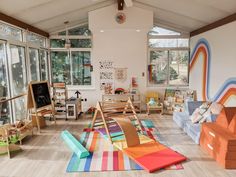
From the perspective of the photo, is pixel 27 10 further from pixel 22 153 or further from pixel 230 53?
pixel 230 53

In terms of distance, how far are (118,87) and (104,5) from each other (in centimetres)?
270

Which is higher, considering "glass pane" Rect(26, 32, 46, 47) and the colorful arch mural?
"glass pane" Rect(26, 32, 46, 47)

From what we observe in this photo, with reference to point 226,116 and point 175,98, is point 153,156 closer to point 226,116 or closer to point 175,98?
point 226,116

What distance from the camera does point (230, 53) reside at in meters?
4.43

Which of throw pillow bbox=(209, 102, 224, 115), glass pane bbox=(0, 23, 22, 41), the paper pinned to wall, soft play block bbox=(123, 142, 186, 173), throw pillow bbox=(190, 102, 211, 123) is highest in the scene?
glass pane bbox=(0, 23, 22, 41)

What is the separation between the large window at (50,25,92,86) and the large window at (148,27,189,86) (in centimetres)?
223

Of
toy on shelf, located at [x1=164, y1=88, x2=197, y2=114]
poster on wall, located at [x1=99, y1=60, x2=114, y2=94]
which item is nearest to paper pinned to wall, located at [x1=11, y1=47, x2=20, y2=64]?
poster on wall, located at [x1=99, y1=60, x2=114, y2=94]

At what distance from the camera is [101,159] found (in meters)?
3.43

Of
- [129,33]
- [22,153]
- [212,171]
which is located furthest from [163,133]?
[129,33]

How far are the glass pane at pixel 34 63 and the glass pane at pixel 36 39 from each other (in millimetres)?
264

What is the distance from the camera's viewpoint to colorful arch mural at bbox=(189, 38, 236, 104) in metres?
4.42

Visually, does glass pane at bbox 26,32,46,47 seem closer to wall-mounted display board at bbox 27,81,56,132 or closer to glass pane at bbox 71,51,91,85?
glass pane at bbox 71,51,91,85

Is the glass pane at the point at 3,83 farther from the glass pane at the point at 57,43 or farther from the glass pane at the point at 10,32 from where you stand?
the glass pane at the point at 57,43

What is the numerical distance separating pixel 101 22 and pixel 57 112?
313 cm
